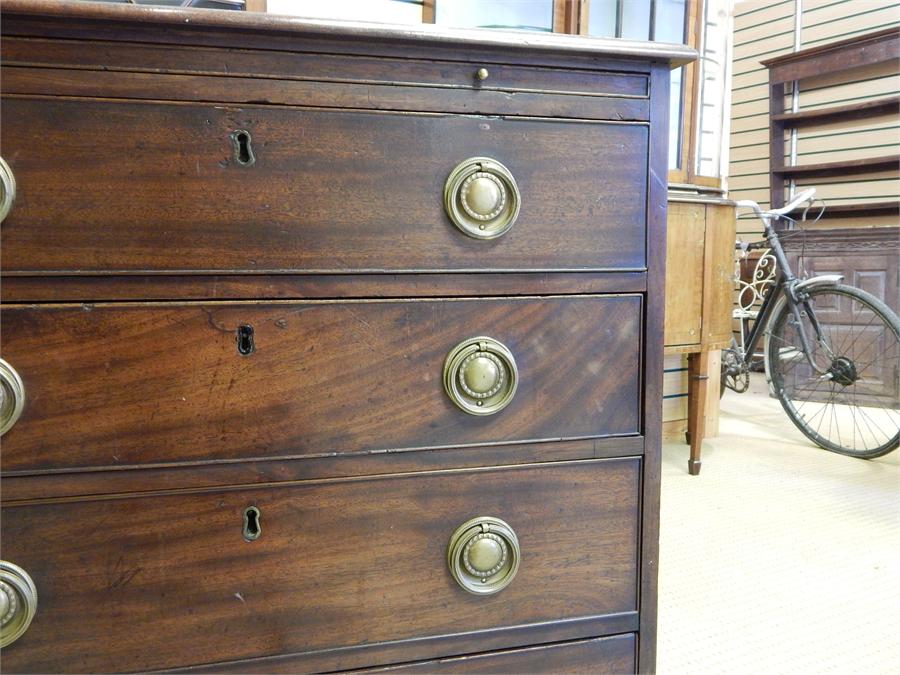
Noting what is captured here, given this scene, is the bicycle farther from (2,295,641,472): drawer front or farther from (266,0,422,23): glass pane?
(2,295,641,472): drawer front

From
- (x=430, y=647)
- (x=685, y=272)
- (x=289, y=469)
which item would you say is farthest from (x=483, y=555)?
(x=685, y=272)

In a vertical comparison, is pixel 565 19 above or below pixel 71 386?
above

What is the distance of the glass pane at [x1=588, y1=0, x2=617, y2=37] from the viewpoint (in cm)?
200

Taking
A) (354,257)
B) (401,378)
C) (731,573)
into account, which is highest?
(354,257)

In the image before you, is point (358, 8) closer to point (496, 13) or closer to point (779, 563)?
point (496, 13)

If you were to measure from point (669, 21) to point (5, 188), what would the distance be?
84.2 inches

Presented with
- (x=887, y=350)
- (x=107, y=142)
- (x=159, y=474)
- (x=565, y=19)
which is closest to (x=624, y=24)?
(x=565, y=19)

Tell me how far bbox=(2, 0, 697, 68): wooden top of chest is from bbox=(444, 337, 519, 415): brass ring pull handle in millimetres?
360

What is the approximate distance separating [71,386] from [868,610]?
1.68m

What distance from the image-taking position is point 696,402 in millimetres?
2477

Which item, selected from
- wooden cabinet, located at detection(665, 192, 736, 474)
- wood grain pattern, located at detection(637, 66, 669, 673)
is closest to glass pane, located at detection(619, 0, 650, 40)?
wooden cabinet, located at detection(665, 192, 736, 474)

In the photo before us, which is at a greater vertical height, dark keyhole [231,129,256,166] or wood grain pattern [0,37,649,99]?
wood grain pattern [0,37,649,99]

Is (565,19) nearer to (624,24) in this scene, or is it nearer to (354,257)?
(624,24)

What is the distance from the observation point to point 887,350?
3.64m
